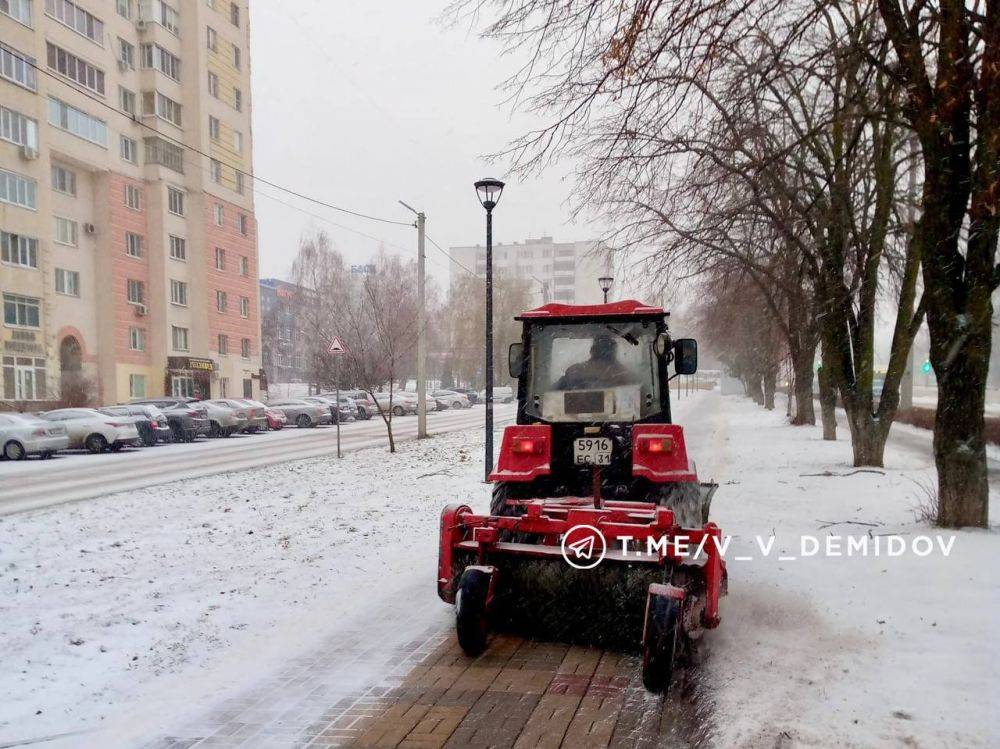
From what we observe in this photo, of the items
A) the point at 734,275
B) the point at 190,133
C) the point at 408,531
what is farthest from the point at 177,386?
the point at 408,531

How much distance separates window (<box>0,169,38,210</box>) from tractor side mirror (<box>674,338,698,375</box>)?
35.5m

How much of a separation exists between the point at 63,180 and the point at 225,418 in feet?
61.7

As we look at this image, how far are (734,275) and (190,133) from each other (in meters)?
37.3

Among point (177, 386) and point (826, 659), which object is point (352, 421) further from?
point (826, 659)

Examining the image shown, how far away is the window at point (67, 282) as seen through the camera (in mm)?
37250

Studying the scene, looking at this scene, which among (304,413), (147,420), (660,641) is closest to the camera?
(660,641)

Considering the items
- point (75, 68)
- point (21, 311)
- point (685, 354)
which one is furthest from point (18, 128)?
point (685, 354)

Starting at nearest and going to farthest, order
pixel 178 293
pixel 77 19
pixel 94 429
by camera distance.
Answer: pixel 94 429
pixel 77 19
pixel 178 293

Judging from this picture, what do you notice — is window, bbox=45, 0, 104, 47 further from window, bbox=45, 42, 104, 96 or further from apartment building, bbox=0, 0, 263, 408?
window, bbox=45, 42, 104, 96

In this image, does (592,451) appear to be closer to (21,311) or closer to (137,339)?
(21,311)

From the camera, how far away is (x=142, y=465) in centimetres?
1827

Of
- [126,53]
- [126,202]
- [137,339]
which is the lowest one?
[137,339]

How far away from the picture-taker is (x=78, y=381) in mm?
33906

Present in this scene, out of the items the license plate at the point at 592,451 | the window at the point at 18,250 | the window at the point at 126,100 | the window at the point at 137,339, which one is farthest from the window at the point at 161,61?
the license plate at the point at 592,451
